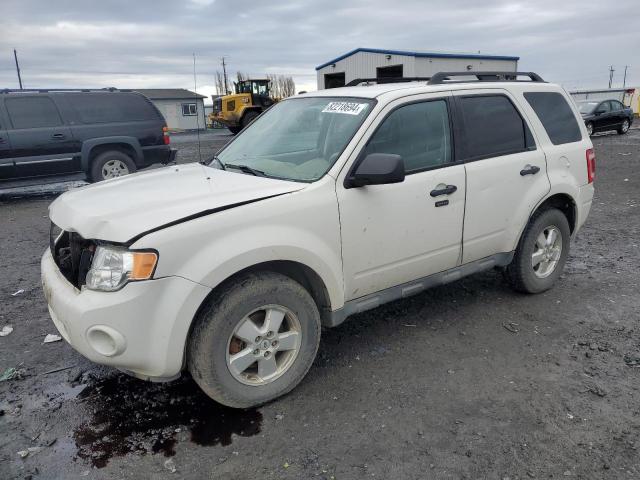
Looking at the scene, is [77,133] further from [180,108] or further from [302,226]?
[180,108]

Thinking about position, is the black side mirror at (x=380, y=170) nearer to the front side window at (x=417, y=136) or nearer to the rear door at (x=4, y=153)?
the front side window at (x=417, y=136)

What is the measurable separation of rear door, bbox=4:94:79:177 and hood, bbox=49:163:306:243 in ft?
23.6

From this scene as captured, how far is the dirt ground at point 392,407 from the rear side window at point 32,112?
630cm

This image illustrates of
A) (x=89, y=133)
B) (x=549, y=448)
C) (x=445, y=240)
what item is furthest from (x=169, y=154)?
(x=549, y=448)

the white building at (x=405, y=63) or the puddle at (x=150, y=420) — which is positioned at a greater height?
the white building at (x=405, y=63)

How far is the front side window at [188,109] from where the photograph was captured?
1807 inches

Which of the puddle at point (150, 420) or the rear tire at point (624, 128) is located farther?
the rear tire at point (624, 128)

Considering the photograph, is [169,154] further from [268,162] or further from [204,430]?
[204,430]

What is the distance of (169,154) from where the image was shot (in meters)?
11.1

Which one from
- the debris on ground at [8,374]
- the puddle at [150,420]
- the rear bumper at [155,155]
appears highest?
the rear bumper at [155,155]

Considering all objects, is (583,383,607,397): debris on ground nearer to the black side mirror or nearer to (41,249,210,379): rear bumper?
the black side mirror

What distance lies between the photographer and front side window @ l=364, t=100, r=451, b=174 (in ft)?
11.4

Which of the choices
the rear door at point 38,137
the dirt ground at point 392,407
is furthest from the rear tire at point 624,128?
the rear door at point 38,137

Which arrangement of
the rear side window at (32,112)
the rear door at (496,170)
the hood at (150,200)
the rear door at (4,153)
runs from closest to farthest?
the hood at (150,200), the rear door at (496,170), the rear door at (4,153), the rear side window at (32,112)
